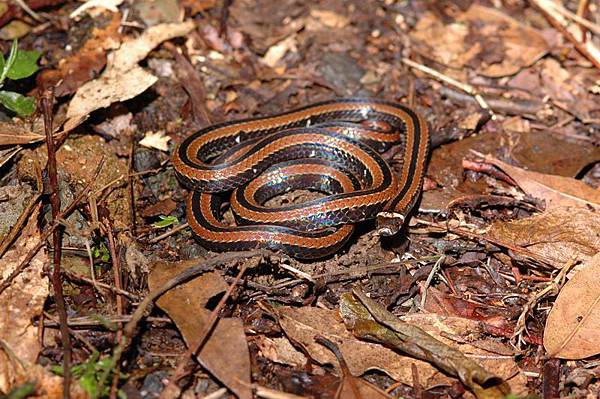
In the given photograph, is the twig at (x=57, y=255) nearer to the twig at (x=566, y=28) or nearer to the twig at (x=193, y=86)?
the twig at (x=193, y=86)

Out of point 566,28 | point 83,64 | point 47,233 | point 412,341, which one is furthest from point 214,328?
point 566,28

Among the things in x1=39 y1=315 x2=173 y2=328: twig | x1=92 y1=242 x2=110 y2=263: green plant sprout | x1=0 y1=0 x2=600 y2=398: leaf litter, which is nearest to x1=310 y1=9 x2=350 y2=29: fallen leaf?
x1=0 y1=0 x2=600 y2=398: leaf litter

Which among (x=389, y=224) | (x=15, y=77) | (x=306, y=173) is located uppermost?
(x=15, y=77)

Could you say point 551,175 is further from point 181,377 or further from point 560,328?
point 181,377

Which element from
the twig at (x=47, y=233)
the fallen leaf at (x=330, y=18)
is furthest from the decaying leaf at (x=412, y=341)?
the fallen leaf at (x=330, y=18)

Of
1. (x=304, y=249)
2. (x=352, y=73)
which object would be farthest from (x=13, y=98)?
(x=352, y=73)

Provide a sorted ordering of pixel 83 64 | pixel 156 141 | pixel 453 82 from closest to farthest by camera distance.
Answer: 1. pixel 156 141
2. pixel 83 64
3. pixel 453 82

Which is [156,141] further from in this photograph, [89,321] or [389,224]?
[389,224]
